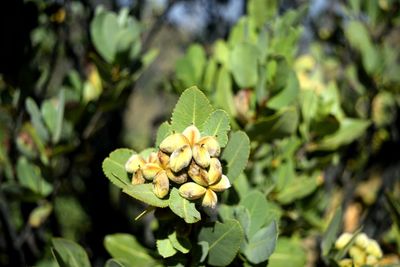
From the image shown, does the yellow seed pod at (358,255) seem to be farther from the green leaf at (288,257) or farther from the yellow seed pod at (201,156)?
the yellow seed pod at (201,156)

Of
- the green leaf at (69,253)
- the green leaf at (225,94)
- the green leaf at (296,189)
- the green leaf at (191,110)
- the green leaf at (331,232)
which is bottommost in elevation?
the green leaf at (296,189)

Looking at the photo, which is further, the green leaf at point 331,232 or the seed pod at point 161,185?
the green leaf at point 331,232

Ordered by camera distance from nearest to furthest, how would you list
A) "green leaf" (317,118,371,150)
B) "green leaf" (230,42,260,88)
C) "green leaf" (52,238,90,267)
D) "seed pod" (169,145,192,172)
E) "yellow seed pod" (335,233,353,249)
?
"seed pod" (169,145,192,172)
"green leaf" (52,238,90,267)
"yellow seed pod" (335,233,353,249)
"green leaf" (230,42,260,88)
"green leaf" (317,118,371,150)

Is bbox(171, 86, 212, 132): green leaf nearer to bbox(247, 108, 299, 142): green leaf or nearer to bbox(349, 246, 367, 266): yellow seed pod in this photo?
bbox(247, 108, 299, 142): green leaf

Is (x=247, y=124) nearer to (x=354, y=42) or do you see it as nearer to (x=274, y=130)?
(x=274, y=130)

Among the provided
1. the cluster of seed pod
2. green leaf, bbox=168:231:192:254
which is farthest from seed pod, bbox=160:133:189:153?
green leaf, bbox=168:231:192:254

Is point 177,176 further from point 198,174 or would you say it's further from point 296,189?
point 296,189

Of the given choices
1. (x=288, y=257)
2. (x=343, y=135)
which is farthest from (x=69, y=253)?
(x=343, y=135)

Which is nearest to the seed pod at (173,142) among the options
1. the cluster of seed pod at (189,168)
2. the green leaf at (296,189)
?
the cluster of seed pod at (189,168)
